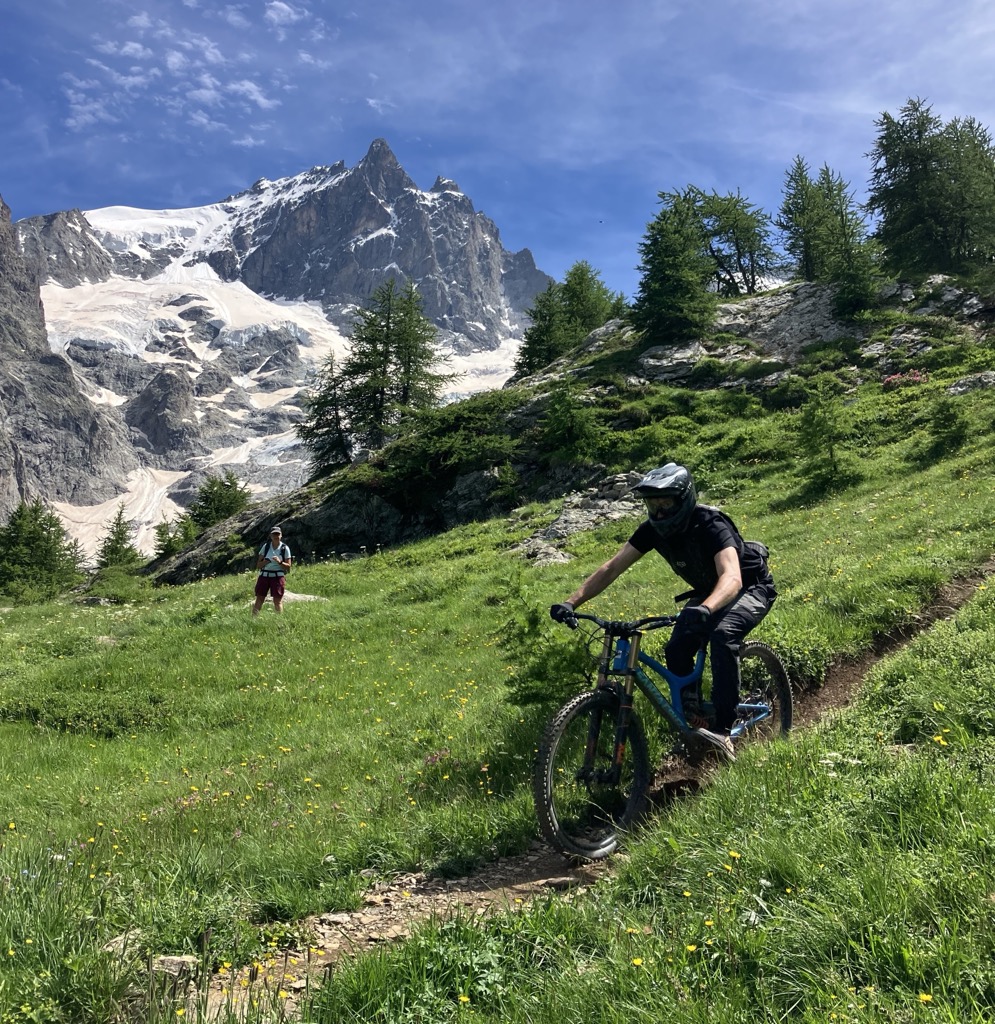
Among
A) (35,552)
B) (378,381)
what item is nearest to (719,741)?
(378,381)

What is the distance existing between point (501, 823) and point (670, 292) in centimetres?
3760

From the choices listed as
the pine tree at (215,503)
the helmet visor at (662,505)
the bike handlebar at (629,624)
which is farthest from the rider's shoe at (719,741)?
the pine tree at (215,503)

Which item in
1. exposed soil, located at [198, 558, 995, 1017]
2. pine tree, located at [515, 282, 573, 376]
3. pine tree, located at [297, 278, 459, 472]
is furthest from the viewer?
pine tree, located at [515, 282, 573, 376]

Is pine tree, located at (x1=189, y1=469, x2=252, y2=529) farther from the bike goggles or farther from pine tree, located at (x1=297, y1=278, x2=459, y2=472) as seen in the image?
the bike goggles

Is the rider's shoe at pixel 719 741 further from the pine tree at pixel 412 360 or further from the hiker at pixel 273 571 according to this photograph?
the pine tree at pixel 412 360

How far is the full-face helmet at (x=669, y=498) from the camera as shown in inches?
208

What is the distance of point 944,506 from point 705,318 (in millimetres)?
27428

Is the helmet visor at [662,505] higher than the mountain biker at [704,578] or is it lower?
higher

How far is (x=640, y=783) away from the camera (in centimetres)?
516

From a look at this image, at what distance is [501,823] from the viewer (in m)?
5.21

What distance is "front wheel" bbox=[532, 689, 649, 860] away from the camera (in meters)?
4.96

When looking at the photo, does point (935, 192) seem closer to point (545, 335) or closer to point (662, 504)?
point (545, 335)

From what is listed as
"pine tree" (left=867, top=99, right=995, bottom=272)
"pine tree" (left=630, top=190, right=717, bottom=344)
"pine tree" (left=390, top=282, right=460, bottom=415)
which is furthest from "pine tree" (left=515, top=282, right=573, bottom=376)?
"pine tree" (left=867, top=99, right=995, bottom=272)

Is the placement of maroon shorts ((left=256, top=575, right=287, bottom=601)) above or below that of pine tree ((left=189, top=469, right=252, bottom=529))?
below
